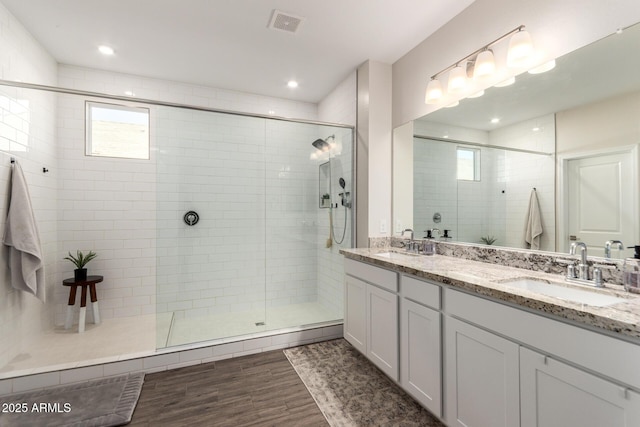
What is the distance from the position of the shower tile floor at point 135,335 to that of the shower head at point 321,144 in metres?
1.79

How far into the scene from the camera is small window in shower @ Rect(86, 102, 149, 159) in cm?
323

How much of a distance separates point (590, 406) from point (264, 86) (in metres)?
3.73

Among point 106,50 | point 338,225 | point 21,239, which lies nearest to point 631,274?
point 338,225

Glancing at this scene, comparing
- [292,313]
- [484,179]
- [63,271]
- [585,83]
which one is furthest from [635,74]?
[63,271]

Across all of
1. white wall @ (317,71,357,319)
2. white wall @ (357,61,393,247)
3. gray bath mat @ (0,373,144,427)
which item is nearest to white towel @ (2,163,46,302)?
gray bath mat @ (0,373,144,427)

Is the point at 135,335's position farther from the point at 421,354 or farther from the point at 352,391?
the point at 421,354

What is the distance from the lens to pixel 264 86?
3535 millimetres

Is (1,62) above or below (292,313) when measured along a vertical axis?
above

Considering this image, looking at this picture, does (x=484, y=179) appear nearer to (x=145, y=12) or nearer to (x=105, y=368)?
(x=145, y=12)

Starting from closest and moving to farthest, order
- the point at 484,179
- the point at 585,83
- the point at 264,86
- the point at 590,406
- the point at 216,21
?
the point at 590,406 → the point at 585,83 → the point at 484,179 → the point at 216,21 → the point at 264,86

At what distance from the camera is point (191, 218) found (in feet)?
9.30

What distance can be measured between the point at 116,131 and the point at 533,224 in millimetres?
4107

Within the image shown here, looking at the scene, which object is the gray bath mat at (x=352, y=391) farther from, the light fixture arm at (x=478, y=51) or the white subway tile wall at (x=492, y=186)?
the light fixture arm at (x=478, y=51)

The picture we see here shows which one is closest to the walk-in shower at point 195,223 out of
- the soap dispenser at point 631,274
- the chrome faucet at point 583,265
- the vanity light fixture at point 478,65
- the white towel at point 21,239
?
the white towel at point 21,239
